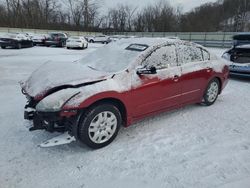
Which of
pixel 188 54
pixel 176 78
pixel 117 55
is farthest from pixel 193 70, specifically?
pixel 117 55

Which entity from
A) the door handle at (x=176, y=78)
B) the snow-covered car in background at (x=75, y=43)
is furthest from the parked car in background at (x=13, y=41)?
the door handle at (x=176, y=78)

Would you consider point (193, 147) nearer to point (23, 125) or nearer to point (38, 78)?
point (38, 78)

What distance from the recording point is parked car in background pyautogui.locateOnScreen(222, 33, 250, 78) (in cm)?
730

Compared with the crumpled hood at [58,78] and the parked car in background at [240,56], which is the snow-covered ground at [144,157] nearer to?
the crumpled hood at [58,78]

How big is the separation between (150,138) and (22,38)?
19.6m

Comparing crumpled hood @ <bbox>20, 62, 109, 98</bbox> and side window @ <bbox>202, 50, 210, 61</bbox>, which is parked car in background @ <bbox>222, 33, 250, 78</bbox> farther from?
crumpled hood @ <bbox>20, 62, 109, 98</bbox>

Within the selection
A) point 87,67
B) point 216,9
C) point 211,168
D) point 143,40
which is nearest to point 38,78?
point 87,67

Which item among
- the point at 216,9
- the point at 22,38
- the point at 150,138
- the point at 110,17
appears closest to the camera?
the point at 150,138

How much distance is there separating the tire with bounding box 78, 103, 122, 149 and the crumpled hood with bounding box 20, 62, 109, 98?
451 mm

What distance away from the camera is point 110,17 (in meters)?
70.8

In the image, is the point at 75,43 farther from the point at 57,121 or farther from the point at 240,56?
the point at 57,121

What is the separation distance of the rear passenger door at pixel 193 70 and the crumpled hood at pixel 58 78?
1717 mm

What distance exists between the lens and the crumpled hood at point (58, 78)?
3185 millimetres

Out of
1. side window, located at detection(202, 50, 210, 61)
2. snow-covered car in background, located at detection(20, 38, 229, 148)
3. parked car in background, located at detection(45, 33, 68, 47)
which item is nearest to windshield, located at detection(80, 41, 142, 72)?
snow-covered car in background, located at detection(20, 38, 229, 148)
